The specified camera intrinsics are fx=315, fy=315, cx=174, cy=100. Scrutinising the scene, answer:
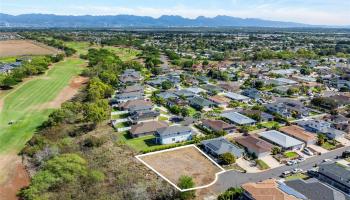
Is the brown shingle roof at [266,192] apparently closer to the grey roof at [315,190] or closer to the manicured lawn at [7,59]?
the grey roof at [315,190]

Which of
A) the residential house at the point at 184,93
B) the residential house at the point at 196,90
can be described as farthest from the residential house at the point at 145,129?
the residential house at the point at 196,90

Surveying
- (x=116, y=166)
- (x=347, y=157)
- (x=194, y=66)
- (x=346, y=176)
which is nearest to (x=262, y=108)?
(x=347, y=157)

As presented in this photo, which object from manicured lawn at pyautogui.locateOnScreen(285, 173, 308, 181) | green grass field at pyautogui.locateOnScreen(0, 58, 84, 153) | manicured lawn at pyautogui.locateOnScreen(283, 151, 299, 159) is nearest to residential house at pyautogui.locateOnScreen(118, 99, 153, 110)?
green grass field at pyautogui.locateOnScreen(0, 58, 84, 153)

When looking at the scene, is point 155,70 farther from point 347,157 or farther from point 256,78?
point 347,157

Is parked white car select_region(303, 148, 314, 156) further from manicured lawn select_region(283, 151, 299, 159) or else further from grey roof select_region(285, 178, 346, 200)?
grey roof select_region(285, 178, 346, 200)

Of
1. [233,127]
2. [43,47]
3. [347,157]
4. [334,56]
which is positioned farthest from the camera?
[43,47]
